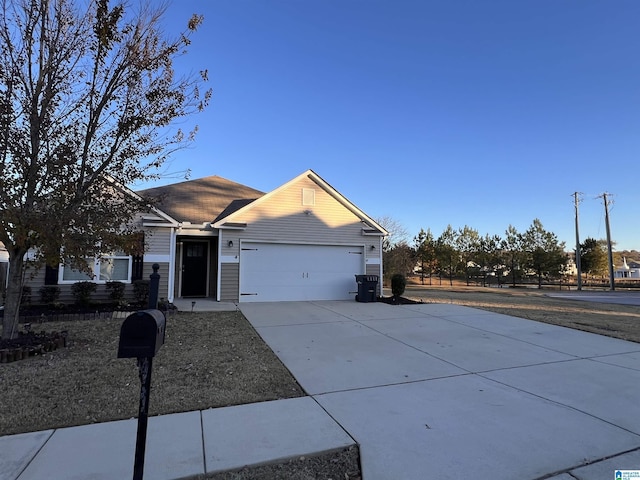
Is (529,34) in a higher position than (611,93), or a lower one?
higher

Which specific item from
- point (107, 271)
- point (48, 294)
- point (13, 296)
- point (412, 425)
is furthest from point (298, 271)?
point (412, 425)

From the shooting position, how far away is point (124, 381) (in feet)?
14.5

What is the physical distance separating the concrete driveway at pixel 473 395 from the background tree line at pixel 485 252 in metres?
24.7

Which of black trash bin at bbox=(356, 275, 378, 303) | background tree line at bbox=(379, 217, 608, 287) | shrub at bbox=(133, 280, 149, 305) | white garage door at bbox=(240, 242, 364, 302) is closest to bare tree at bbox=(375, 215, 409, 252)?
background tree line at bbox=(379, 217, 608, 287)

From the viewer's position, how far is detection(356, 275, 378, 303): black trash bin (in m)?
13.1

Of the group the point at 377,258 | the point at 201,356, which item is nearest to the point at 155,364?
Result: the point at 201,356

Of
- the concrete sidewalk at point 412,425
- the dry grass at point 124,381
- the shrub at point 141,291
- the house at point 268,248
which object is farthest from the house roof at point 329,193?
the concrete sidewalk at point 412,425

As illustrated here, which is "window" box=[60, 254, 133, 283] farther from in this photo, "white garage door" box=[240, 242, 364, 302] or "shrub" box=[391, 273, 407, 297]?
"shrub" box=[391, 273, 407, 297]

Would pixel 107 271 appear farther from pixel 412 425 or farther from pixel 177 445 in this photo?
pixel 412 425

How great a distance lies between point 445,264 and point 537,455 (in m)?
32.5

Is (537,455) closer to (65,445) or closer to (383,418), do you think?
(383,418)

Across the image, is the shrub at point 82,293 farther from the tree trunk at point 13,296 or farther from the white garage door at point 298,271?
the white garage door at point 298,271

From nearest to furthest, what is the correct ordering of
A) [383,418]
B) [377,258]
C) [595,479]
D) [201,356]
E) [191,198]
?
[595,479] → [383,418] → [201,356] → [377,258] → [191,198]

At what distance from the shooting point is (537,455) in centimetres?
291
